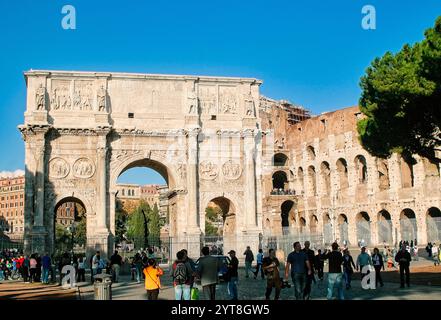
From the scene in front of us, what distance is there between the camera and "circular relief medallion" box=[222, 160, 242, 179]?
101ft

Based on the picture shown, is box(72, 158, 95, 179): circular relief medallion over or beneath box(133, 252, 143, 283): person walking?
over

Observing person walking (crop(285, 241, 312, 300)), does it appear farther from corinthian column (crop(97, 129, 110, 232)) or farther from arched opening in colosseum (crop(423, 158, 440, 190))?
arched opening in colosseum (crop(423, 158, 440, 190))

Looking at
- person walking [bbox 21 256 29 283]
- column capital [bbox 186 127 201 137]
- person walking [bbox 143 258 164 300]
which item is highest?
column capital [bbox 186 127 201 137]

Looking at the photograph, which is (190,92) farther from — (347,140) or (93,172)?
(347,140)

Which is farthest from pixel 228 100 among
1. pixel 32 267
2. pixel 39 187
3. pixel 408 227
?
pixel 408 227

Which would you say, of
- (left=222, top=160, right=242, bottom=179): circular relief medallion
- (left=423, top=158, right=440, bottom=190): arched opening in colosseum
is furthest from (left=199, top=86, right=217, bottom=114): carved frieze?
(left=423, top=158, right=440, bottom=190): arched opening in colosseum

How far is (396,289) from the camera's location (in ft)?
50.6

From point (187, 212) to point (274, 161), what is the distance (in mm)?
27348

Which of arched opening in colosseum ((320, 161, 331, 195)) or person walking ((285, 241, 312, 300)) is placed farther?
arched opening in colosseum ((320, 161, 331, 195))

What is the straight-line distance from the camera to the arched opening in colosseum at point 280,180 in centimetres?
5559

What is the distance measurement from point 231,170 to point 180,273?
20623 mm

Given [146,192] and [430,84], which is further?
[146,192]

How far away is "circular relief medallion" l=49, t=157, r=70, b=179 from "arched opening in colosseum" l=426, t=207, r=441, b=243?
71.7 feet
